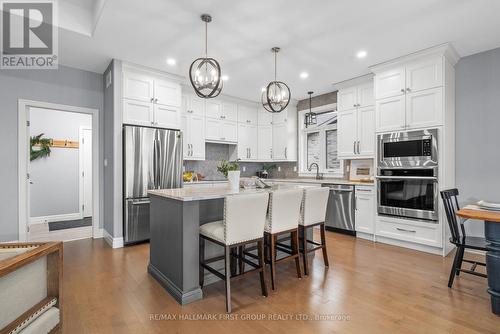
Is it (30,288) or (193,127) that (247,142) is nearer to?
(193,127)

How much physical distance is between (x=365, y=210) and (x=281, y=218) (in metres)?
2.36

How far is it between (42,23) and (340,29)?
3.50 meters

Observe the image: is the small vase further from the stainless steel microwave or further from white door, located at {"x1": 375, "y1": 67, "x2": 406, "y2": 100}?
white door, located at {"x1": 375, "y1": 67, "x2": 406, "y2": 100}

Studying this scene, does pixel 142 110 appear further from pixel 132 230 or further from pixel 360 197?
pixel 360 197

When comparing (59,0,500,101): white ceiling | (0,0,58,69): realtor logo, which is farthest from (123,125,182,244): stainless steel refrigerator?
(0,0,58,69): realtor logo

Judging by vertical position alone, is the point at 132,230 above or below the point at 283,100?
below

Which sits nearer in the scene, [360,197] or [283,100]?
[283,100]

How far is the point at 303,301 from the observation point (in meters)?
2.29

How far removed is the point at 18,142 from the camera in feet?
12.2

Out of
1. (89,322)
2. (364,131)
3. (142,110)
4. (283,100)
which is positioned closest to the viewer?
(89,322)

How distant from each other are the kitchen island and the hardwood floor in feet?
0.40

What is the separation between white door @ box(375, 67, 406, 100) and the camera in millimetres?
3799

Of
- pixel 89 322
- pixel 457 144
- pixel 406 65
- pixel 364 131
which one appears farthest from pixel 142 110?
pixel 457 144

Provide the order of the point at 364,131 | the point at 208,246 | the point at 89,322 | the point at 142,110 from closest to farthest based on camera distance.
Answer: the point at 89,322 < the point at 208,246 < the point at 142,110 < the point at 364,131
